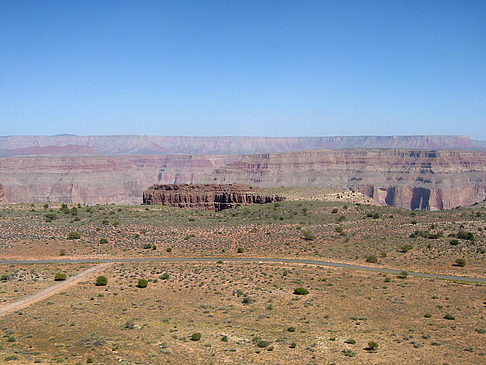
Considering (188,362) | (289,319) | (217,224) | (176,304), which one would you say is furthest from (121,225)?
(188,362)

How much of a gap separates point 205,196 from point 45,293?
68.1 m

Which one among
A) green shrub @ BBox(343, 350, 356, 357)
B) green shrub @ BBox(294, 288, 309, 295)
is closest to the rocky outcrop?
green shrub @ BBox(294, 288, 309, 295)

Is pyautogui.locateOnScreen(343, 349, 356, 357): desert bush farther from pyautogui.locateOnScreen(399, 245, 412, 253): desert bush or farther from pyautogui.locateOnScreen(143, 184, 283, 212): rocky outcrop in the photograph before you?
pyautogui.locateOnScreen(143, 184, 283, 212): rocky outcrop

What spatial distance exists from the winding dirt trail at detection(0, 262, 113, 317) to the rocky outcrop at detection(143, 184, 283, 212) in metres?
57.0

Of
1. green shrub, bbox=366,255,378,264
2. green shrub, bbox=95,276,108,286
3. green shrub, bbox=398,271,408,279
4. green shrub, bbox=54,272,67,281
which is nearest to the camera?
green shrub, bbox=95,276,108,286

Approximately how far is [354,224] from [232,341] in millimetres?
40477

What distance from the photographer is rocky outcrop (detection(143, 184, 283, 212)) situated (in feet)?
316

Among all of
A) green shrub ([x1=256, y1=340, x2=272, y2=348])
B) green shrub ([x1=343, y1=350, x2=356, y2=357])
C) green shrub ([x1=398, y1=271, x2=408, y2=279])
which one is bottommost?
green shrub ([x1=398, y1=271, x2=408, y2=279])

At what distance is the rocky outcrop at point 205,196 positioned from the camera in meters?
96.4

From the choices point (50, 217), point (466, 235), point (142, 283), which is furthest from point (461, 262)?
point (50, 217)

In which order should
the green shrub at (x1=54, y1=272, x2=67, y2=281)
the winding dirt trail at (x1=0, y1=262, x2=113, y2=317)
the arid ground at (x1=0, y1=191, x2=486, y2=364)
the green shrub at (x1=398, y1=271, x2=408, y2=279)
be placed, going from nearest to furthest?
the arid ground at (x1=0, y1=191, x2=486, y2=364) < the winding dirt trail at (x1=0, y1=262, x2=113, y2=317) < the green shrub at (x1=54, y1=272, x2=67, y2=281) < the green shrub at (x1=398, y1=271, x2=408, y2=279)

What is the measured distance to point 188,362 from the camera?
20.8 metres

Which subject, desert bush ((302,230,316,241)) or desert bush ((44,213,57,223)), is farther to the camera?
desert bush ((44,213,57,223))

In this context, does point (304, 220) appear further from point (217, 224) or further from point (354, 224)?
point (217, 224)
